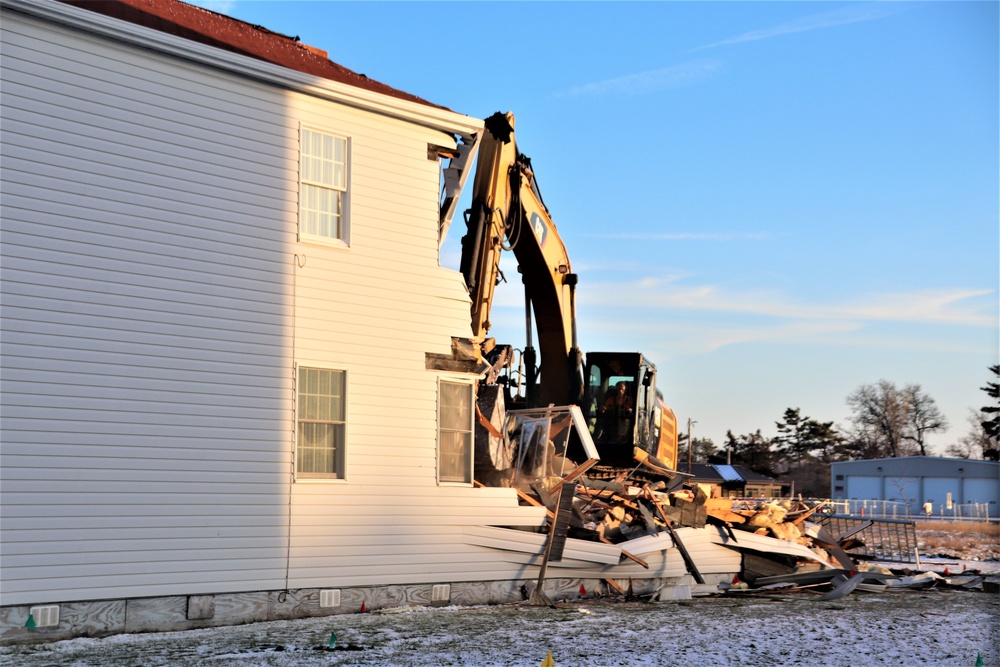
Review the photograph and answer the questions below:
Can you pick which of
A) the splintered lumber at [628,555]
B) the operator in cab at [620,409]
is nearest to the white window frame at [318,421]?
the splintered lumber at [628,555]

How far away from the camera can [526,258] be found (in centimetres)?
2231

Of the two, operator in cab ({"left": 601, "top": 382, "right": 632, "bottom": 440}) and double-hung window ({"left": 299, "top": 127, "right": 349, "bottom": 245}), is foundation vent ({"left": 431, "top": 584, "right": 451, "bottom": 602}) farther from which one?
operator in cab ({"left": 601, "top": 382, "right": 632, "bottom": 440})

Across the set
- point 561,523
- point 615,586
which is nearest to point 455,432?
point 561,523

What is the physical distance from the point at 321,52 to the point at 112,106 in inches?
217

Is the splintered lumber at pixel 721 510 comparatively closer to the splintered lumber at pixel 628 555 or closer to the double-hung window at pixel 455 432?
the splintered lumber at pixel 628 555

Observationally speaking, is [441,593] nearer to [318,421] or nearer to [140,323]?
[318,421]

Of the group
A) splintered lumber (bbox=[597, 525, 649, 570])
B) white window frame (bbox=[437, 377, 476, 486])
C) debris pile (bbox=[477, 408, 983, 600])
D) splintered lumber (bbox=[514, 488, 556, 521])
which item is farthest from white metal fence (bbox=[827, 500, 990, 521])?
white window frame (bbox=[437, 377, 476, 486])

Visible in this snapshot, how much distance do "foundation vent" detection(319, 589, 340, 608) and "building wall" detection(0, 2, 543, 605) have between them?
0.12m

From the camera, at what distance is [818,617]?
16281 millimetres

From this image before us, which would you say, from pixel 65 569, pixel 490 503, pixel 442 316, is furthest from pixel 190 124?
pixel 490 503

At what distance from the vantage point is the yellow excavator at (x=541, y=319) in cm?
1970

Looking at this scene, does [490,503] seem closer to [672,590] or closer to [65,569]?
[672,590]

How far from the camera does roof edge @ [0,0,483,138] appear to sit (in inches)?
524

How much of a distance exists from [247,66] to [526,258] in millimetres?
8630
